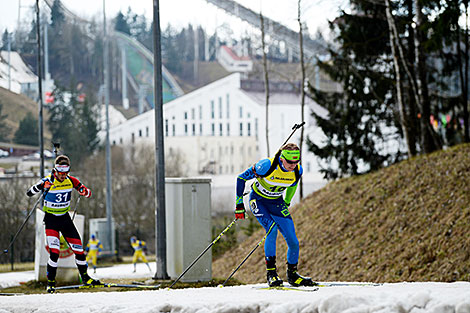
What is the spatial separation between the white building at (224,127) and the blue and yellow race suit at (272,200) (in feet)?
181

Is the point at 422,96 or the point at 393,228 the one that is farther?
the point at 422,96

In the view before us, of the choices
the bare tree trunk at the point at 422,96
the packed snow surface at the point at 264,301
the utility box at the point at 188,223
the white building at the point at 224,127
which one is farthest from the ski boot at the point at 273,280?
the white building at the point at 224,127

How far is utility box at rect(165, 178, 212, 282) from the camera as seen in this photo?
14.4 m

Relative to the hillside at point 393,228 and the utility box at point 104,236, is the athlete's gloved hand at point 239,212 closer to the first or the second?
the hillside at point 393,228

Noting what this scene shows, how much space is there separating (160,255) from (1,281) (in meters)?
6.50

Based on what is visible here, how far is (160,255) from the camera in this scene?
14.2 m

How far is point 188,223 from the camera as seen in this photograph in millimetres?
14391

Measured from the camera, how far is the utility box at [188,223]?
14.4m

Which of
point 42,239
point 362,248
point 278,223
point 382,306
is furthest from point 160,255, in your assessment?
point 382,306

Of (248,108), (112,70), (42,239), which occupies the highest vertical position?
(112,70)

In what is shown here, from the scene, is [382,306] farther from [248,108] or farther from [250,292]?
[248,108]

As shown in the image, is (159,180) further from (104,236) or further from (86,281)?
(104,236)

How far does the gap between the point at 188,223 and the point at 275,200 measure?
12.0 ft

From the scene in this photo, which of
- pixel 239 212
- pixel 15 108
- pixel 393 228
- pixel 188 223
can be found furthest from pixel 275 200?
pixel 15 108
